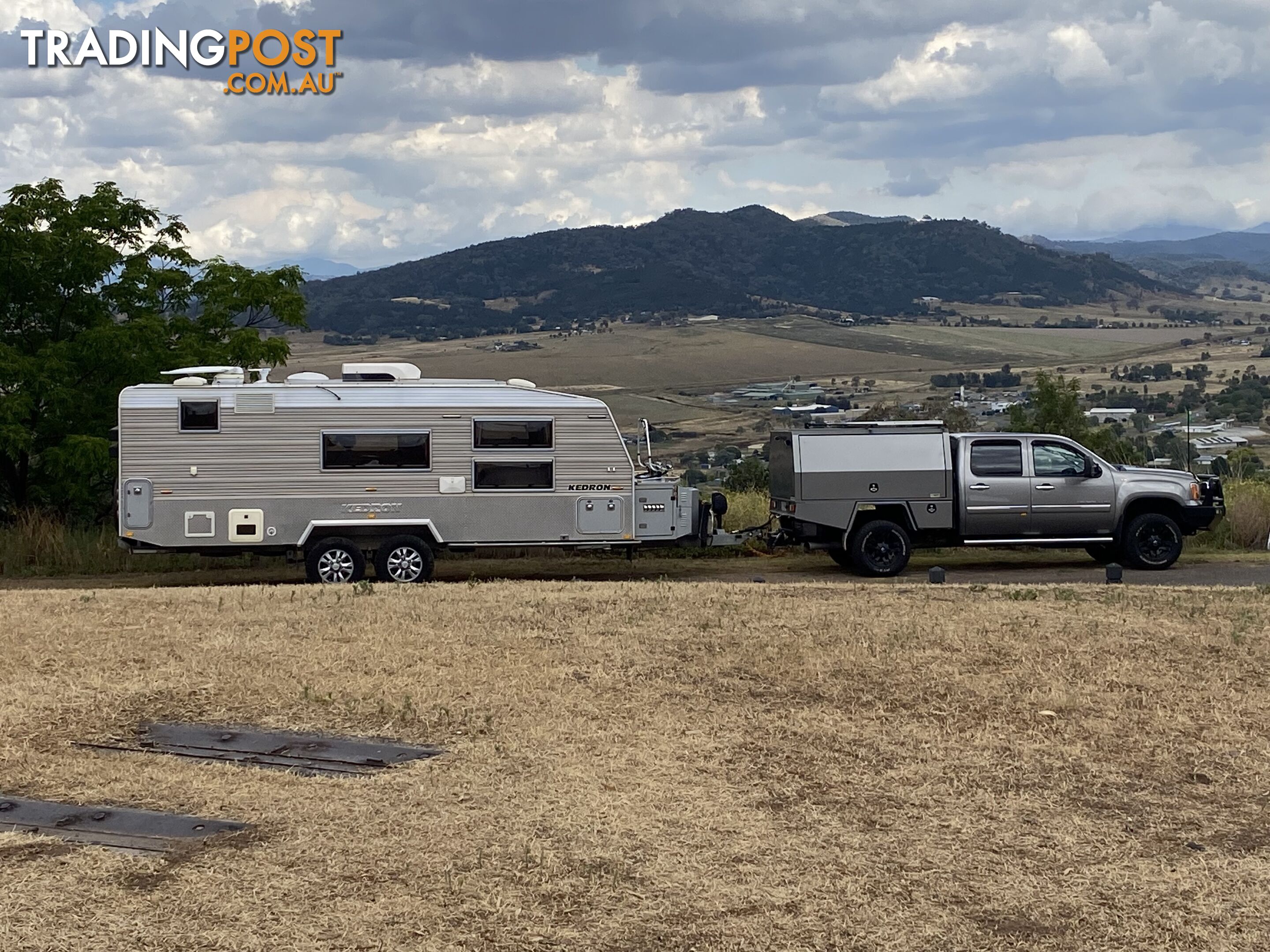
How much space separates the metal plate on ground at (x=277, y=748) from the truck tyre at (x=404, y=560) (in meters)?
7.39

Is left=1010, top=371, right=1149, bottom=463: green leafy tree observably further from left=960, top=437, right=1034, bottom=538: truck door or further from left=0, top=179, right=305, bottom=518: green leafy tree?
left=0, top=179, right=305, bottom=518: green leafy tree

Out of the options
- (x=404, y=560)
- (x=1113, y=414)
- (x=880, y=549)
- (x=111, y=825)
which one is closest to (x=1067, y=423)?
(x=880, y=549)

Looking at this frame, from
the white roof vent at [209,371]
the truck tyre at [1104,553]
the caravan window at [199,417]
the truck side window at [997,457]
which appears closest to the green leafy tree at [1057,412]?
the truck tyre at [1104,553]

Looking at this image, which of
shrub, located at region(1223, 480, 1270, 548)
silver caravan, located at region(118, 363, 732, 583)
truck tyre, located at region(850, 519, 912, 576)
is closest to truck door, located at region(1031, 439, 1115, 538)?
truck tyre, located at region(850, 519, 912, 576)

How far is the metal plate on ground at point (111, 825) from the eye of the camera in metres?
6.64

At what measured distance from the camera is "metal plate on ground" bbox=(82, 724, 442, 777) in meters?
7.88

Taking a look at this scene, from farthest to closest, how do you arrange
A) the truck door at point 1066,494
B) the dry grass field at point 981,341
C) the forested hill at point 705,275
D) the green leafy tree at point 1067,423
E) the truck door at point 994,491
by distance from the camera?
the forested hill at point 705,275 < the dry grass field at point 981,341 < the green leafy tree at point 1067,423 < the truck door at point 1066,494 < the truck door at point 994,491

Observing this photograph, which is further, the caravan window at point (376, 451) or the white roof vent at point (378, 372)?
the white roof vent at point (378, 372)

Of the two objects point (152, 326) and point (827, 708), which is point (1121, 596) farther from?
point (152, 326)

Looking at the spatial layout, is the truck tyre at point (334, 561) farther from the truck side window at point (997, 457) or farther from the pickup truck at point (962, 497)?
the truck side window at point (997, 457)

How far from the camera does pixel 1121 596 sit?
12648 mm

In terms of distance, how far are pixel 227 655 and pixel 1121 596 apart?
25.4 feet

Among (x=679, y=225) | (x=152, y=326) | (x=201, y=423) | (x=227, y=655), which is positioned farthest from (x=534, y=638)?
(x=679, y=225)

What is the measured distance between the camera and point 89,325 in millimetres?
22297
